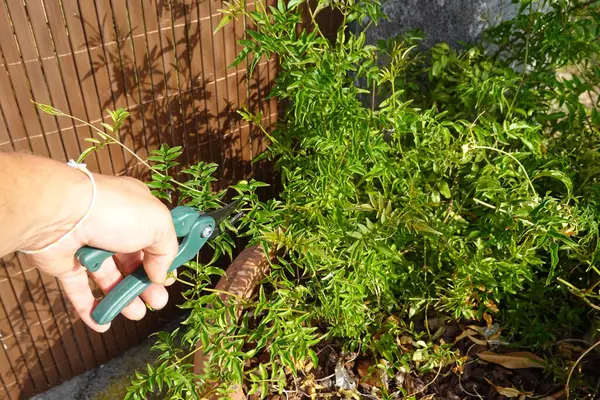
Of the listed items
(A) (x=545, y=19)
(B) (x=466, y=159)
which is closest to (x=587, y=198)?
(B) (x=466, y=159)

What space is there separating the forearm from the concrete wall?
4.64 ft

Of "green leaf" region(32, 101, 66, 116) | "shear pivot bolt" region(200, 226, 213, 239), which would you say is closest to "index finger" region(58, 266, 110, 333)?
"shear pivot bolt" region(200, 226, 213, 239)

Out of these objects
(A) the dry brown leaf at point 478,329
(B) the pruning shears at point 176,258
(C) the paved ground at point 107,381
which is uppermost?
(B) the pruning shears at point 176,258

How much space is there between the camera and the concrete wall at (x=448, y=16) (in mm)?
2129

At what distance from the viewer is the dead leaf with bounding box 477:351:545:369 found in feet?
6.06

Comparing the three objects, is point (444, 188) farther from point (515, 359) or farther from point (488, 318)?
point (515, 359)

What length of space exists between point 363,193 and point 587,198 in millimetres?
656

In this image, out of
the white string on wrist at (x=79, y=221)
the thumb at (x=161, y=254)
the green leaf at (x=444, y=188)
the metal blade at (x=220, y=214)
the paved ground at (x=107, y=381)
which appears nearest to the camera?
the white string on wrist at (x=79, y=221)

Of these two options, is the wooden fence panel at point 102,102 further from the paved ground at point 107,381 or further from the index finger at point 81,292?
the index finger at point 81,292

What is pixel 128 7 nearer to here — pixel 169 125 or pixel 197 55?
pixel 197 55

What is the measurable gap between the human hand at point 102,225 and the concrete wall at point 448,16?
4.23 ft

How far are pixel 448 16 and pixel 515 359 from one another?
1223 millimetres

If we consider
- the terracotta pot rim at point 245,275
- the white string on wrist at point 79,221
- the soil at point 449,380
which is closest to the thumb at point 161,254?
the white string on wrist at point 79,221

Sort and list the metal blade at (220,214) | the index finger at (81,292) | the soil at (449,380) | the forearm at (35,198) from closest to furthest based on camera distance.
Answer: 1. the forearm at (35,198)
2. the index finger at (81,292)
3. the metal blade at (220,214)
4. the soil at (449,380)
